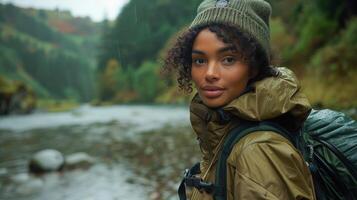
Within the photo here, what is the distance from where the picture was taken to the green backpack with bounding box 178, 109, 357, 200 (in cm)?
166

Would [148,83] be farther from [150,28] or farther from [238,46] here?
[238,46]

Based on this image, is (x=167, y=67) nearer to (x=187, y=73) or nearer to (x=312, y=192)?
(x=187, y=73)

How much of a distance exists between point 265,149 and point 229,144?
0.18 m

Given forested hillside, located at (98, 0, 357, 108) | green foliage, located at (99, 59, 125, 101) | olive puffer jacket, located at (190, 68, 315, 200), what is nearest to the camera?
olive puffer jacket, located at (190, 68, 315, 200)

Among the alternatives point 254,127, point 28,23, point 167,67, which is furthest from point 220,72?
point 28,23

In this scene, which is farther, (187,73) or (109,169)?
(109,169)

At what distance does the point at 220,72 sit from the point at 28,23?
148891 millimetres

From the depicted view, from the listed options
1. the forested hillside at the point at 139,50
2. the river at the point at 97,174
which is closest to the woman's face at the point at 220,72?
the forested hillside at the point at 139,50

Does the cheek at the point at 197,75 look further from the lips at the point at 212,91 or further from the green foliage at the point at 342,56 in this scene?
the green foliage at the point at 342,56

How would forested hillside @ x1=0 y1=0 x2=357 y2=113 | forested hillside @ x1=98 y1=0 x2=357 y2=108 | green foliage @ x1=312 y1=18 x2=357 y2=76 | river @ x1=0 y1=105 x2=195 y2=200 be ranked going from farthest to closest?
1. forested hillside @ x1=0 y1=0 x2=357 y2=113
2. forested hillside @ x1=98 y1=0 x2=357 y2=108
3. green foliage @ x1=312 y1=18 x2=357 y2=76
4. river @ x1=0 y1=105 x2=195 y2=200

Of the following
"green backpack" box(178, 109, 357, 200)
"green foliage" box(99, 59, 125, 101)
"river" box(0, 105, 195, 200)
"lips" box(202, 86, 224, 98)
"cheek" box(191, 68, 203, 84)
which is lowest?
"green foliage" box(99, 59, 125, 101)

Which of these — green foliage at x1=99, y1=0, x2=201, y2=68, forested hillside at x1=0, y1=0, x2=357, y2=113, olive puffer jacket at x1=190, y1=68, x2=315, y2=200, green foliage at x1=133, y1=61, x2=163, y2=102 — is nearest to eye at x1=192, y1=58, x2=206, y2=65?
olive puffer jacket at x1=190, y1=68, x2=315, y2=200

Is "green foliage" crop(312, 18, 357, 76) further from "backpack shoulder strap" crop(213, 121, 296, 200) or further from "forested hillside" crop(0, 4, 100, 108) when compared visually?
"forested hillside" crop(0, 4, 100, 108)

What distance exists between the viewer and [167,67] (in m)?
2.38
